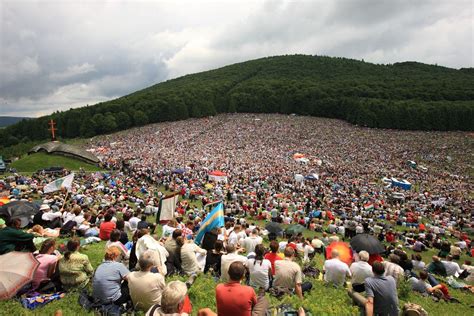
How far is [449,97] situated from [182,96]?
7396 cm

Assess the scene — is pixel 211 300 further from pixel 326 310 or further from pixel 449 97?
pixel 449 97

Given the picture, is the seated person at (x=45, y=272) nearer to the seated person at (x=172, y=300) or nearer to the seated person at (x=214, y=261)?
the seated person at (x=214, y=261)

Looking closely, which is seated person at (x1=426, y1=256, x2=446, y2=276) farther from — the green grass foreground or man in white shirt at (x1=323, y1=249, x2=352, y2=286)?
man in white shirt at (x1=323, y1=249, x2=352, y2=286)

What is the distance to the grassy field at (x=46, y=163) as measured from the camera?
3691 cm

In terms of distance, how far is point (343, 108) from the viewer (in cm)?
7806

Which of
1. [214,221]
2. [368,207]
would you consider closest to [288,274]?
[214,221]

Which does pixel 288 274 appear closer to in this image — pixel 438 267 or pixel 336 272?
pixel 336 272

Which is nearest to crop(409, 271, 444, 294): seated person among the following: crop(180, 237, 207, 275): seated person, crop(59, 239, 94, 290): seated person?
crop(180, 237, 207, 275): seated person

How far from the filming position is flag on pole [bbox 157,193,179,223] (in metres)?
10.7

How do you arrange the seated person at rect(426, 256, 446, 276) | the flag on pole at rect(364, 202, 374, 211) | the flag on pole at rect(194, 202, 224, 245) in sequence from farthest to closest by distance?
the flag on pole at rect(364, 202, 374, 211) → the seated person at rect(426, 256, 446, 276) → the flag on pole at rect(194, 202, 224, 245)

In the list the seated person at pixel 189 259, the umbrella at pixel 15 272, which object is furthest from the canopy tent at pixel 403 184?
the umbrella at pixel 15 272

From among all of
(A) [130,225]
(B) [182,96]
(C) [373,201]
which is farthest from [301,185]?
(B) [182,96]

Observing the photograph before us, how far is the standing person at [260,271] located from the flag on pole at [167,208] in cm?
549

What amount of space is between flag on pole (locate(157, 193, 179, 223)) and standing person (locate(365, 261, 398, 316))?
7.21 metres
